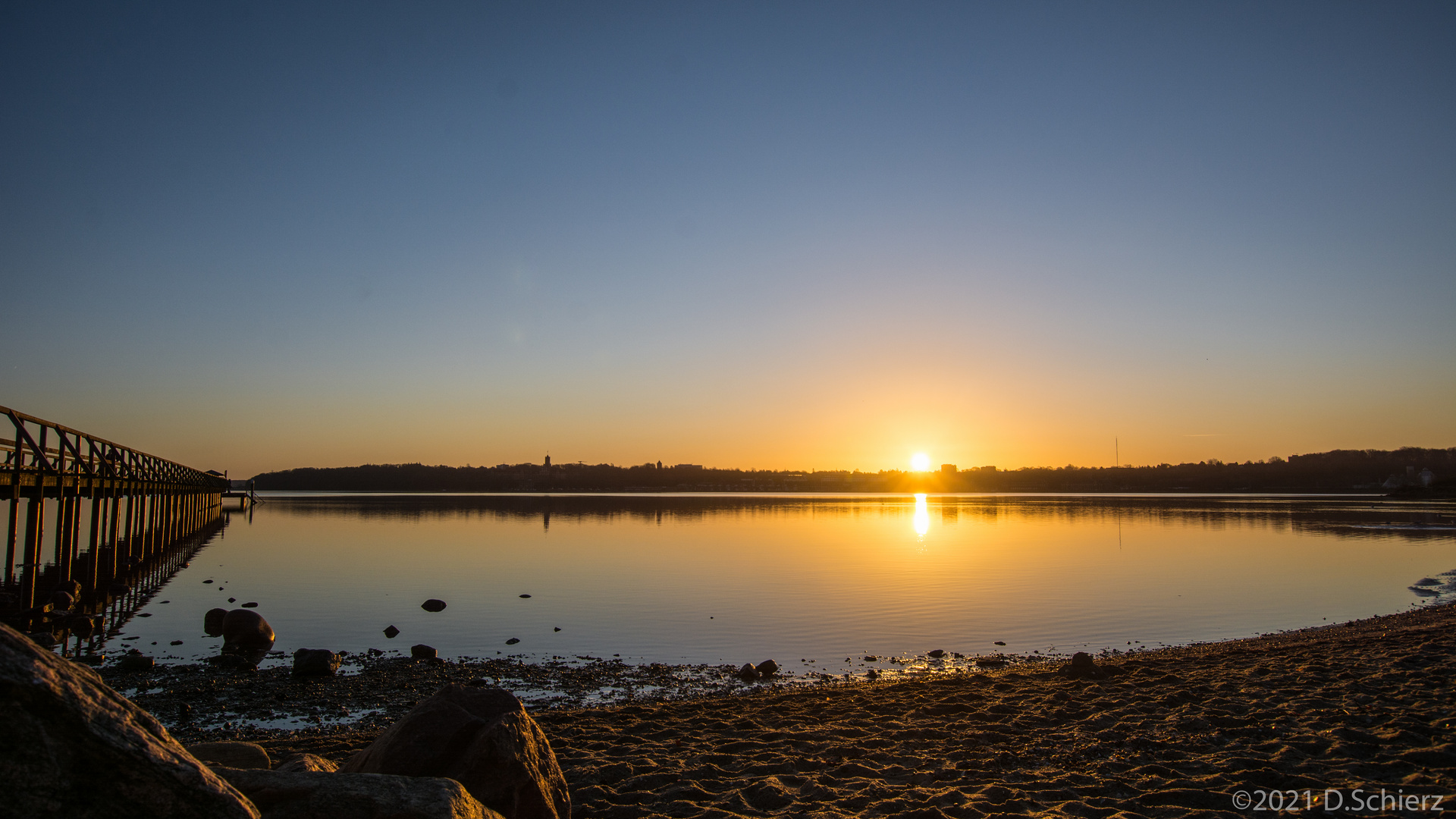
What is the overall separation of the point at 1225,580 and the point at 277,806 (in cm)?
3239

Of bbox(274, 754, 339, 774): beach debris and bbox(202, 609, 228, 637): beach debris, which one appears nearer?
bbox(274, 754, 339, 774): beach debris

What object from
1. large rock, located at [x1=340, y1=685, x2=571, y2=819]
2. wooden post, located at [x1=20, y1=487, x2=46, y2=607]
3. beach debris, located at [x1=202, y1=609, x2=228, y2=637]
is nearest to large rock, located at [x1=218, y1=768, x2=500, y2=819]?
large rock, located at [x1=340, y1=685, x2=571, y2=819]

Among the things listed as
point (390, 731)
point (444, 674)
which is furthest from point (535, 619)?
point (390, 731)

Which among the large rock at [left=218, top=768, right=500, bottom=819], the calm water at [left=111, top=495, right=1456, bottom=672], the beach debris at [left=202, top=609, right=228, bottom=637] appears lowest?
the calm water at [left=111, top=495, right=1456, bottom=672]

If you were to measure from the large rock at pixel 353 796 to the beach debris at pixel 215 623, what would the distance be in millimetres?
16993

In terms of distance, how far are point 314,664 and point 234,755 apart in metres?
8.47

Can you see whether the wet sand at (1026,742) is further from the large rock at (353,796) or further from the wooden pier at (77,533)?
the wooden pier at (77,533)

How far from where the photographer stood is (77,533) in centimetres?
3139

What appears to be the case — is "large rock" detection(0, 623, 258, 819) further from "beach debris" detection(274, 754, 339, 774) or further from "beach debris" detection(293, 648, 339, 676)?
"beach debris" detection(293, 648, 339, 676)

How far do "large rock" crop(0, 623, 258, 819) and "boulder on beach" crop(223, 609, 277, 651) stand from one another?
52.7 feet

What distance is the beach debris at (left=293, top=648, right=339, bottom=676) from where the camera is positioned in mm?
14438

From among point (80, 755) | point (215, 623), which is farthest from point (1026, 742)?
Result: point (215, 623)

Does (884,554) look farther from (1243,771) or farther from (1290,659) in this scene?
(1243,771)

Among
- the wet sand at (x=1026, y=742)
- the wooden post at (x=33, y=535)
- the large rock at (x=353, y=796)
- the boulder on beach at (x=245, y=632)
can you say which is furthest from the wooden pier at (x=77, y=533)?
the large rock at (x=353, y=796)
